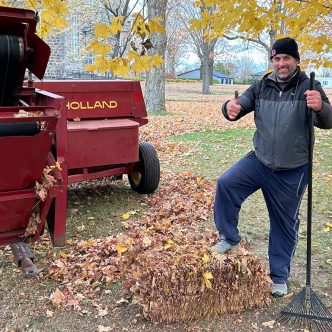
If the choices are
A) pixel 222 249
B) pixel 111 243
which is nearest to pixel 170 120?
pixel 111 243

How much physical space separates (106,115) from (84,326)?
3.02 metres

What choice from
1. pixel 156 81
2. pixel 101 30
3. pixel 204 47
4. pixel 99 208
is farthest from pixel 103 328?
pixel 204 47

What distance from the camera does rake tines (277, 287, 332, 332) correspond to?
10.8 ft

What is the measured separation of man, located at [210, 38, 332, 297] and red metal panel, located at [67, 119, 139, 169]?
6.74 ft

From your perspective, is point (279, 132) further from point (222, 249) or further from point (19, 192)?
point (19, 192)

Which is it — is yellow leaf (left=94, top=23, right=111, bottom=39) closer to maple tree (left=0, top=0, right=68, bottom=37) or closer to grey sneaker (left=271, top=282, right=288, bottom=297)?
maple tree (left=0, top=0, right=68, bottom=37)

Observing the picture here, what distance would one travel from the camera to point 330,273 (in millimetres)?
4086

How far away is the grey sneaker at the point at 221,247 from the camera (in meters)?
3.54

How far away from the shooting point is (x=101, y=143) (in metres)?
5.34

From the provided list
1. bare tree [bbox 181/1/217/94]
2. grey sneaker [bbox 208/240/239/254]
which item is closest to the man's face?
grey sneaker [bbox 208/240/239/254]

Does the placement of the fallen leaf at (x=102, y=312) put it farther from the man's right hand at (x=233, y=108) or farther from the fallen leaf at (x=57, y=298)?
the man's right hand at (x=233, y=108)

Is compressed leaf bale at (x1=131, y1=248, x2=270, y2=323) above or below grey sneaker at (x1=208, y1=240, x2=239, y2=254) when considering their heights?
below

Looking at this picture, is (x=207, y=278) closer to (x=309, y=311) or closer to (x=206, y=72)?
(x=309, y=311)

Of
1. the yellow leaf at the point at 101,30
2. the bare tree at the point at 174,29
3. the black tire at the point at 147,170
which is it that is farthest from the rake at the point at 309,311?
the bare tree at the point at 174,29
